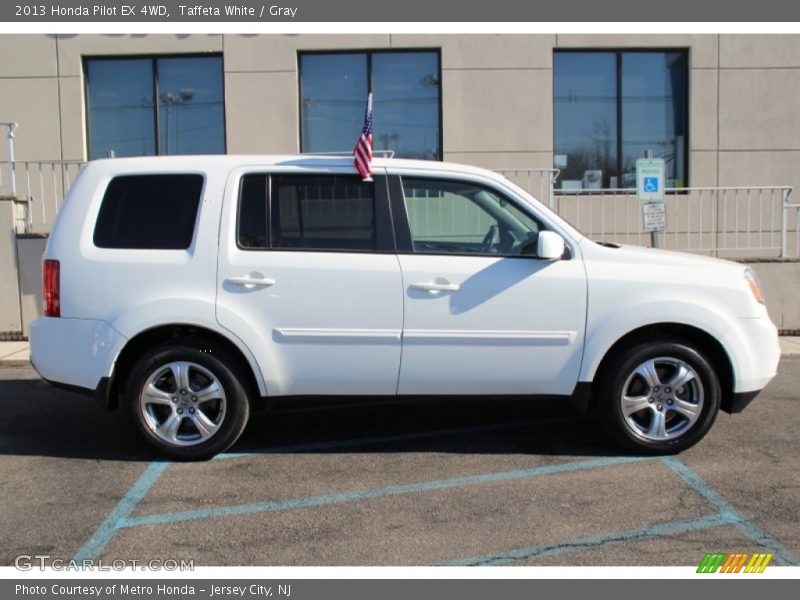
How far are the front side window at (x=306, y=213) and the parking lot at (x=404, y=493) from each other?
1060 millimetres

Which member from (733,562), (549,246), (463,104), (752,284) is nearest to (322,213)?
(549,246)

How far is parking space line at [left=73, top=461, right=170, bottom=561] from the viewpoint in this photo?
11.6 feet

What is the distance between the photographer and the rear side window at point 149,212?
4672 mm

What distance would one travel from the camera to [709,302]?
4656 millimetres

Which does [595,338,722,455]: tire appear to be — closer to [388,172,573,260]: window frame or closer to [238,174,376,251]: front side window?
[388,172,573,260]: window frame

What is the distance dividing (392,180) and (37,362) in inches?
A: 103

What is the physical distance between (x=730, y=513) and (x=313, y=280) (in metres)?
2.73

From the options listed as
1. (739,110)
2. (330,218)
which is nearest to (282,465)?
(330,218)

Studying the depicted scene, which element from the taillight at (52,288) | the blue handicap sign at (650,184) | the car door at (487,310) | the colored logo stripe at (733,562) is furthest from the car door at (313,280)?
the blue handicap sign at (650,184)

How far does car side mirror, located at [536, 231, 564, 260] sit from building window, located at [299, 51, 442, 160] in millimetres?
7076

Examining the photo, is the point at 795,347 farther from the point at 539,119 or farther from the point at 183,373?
the point at 183,373

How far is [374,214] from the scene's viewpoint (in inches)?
186

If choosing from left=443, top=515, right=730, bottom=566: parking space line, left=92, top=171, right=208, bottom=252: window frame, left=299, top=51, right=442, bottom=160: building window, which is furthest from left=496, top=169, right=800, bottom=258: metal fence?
left=443, top=515, right=730, bottom=566: parking space line

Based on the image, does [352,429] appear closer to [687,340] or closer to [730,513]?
[687,340]
